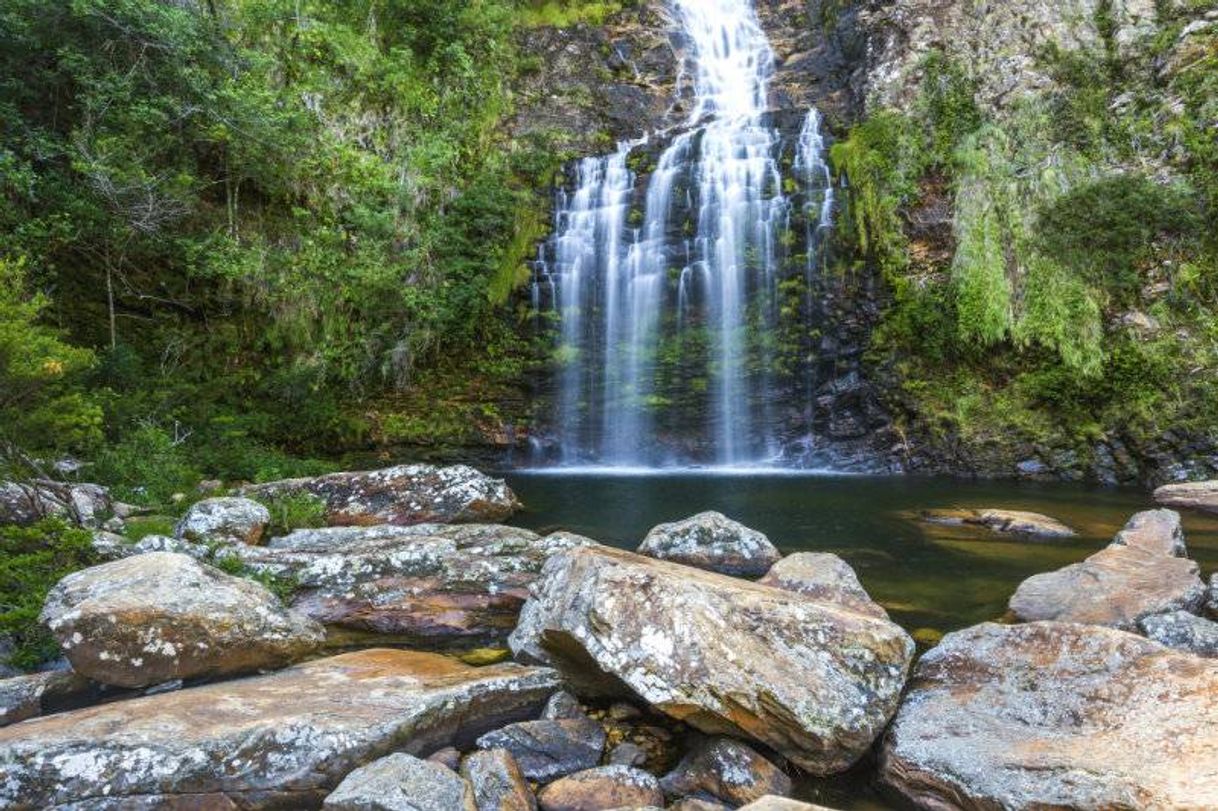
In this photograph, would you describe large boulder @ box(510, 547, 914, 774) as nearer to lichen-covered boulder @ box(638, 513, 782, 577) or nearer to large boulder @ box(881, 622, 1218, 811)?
large boulder @ box(881, 622, 1218, 811)

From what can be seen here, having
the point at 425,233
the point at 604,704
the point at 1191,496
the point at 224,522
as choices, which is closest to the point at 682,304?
the point at 425,233

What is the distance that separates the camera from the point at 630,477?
13.9 m

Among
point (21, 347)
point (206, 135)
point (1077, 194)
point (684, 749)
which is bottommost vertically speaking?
point (684, 749)

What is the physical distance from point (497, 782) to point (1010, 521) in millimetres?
7243

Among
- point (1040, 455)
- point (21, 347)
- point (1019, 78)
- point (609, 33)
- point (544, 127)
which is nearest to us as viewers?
point (21, 347)

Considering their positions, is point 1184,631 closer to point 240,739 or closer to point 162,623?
point 240,739

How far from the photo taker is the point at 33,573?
443 centimetres

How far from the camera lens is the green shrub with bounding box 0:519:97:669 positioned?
404 centimetres

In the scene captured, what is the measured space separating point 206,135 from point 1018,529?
14.9m

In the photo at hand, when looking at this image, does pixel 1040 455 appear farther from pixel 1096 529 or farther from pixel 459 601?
pixel 459 601

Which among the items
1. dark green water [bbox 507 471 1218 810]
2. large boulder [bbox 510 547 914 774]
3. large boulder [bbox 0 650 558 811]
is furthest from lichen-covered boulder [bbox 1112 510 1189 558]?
large boulder [bbox 0 650 558 811]

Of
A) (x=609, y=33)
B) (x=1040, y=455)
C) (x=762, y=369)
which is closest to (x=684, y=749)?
(x=1040, y=455)

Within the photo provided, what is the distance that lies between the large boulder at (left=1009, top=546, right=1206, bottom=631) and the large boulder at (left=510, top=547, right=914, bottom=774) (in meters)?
1.94

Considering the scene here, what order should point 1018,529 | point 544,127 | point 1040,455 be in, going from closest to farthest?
point 1018,529
point 1040,455
point 544,127
